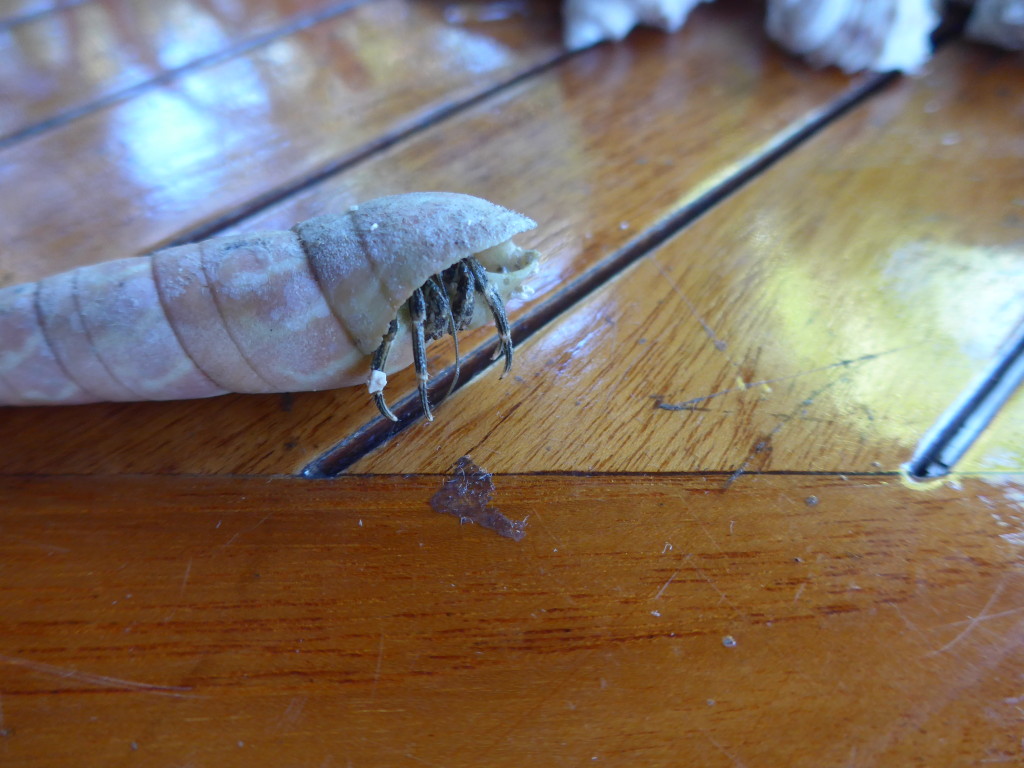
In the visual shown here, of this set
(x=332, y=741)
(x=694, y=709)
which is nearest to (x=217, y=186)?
(x=332, y=741)

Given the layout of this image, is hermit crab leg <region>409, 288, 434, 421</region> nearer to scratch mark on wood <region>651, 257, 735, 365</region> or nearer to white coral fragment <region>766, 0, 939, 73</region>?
scratch mark on wood <region>651, 257, 735, 365</region>

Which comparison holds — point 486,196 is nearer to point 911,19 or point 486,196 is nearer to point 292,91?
point 292,91

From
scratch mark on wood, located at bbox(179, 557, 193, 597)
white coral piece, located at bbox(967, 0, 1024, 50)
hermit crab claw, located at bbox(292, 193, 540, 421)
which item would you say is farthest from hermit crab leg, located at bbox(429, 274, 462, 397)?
white coral piece, located at bbox(967, 0, 1024, 50)

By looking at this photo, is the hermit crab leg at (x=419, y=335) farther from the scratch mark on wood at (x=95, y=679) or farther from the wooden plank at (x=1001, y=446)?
the wooden plank at (x=1001, y=446)

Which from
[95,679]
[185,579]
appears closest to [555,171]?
[185,579]

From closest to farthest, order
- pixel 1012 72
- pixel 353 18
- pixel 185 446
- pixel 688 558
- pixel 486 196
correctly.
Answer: pixel 688 558 → pixel 185 446 → pixel 486 196 → pixel 1012 72 → pixel 353 18
